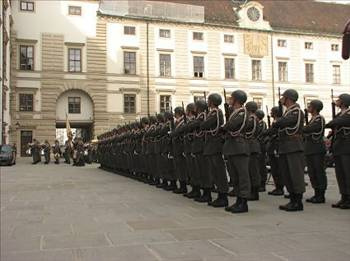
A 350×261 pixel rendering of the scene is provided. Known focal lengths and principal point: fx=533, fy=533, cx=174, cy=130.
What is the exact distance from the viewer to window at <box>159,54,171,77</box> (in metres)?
45.2

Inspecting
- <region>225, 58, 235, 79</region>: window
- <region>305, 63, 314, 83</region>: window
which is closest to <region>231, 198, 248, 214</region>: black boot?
<region>225, 58, 235, 79</region>: window

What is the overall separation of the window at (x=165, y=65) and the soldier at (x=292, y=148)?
37031mm

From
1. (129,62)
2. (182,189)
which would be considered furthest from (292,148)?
(129,62)

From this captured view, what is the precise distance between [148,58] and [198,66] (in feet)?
15.1

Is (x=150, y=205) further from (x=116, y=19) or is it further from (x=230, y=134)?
(x=116, y=19)

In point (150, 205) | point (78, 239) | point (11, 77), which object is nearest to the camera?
point (78, 239)

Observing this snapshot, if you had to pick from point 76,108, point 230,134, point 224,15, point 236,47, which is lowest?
point 230,134

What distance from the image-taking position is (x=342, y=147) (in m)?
8.74

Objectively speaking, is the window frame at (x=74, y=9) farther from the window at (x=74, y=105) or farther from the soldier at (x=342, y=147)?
the soldier at (x=342, y=147)

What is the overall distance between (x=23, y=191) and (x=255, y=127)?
6.28 meters

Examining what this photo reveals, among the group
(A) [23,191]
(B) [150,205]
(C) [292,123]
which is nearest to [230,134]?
(C) [292,123]

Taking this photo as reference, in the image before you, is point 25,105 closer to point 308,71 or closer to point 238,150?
point 308,71

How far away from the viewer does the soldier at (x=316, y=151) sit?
9391 mm

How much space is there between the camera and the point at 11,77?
4050 cm
